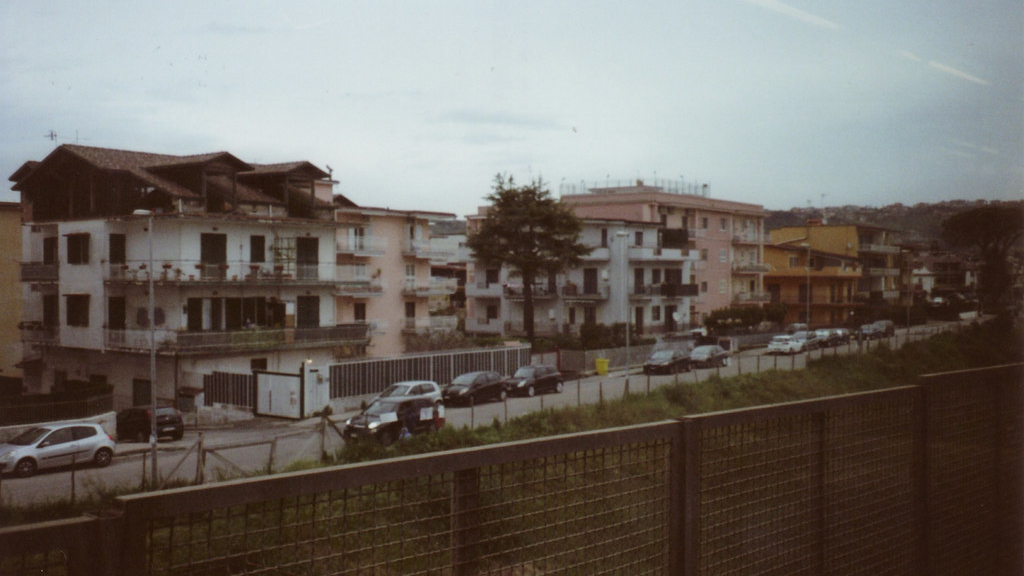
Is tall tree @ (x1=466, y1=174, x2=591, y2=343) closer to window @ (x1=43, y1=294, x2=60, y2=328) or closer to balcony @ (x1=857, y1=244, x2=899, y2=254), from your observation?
balcony @ (x1=857, y1=244, x2=899, y2=254)

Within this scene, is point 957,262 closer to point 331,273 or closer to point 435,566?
Result: point 331,273

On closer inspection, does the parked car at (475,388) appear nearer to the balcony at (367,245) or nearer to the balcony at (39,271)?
the balcony at (367,245)

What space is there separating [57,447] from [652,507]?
24.5 feet

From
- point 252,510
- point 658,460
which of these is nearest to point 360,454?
point 658,460

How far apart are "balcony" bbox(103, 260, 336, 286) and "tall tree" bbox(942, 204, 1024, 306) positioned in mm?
7403

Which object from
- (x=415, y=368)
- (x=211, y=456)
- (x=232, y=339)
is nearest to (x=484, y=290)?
(x=415, y=368)

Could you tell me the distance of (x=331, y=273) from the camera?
10.9 metres

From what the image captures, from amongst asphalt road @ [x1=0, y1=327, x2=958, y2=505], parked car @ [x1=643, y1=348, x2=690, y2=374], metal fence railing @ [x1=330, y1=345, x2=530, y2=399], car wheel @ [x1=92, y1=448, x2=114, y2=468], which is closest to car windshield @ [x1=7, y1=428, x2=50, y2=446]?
asphalt road @ [x1=0, y1=327, x2=958, y2=505]

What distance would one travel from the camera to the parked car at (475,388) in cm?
1252

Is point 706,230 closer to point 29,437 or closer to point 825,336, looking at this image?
point 825,336

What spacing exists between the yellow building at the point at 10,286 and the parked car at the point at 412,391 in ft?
13.9

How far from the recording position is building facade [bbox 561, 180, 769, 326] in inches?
625

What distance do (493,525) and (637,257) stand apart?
15.9 meters

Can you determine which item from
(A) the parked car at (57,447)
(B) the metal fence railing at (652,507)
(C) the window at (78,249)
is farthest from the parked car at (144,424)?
(B) the metal fence railing at (652,507)
